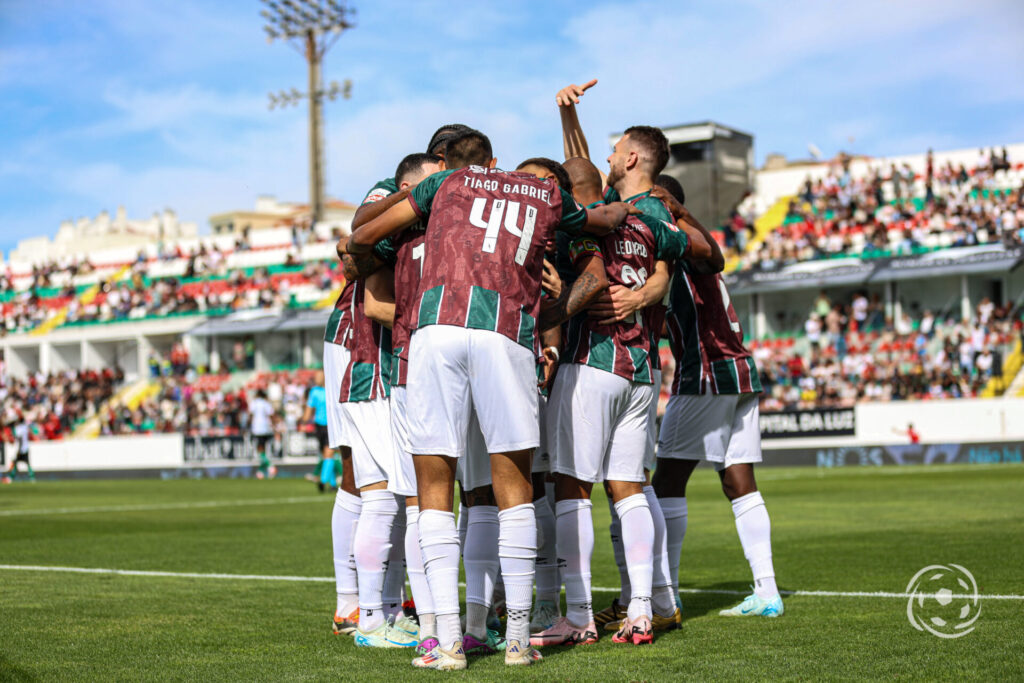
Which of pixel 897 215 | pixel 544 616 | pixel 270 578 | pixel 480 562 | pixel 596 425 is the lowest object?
pixel 270 578

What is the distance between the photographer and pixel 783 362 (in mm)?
31109

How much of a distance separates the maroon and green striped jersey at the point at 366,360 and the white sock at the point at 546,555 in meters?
1.02

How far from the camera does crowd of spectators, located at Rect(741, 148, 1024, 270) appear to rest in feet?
105

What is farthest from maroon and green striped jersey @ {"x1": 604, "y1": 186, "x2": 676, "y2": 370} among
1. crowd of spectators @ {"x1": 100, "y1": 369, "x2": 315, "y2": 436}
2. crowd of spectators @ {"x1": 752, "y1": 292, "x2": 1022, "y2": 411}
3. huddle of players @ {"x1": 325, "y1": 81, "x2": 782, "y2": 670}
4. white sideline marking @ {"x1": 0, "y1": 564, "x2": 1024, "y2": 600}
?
crowd of spectators @ {"x1": 100, "y1": 369, "x2": 315, "y2": 436}

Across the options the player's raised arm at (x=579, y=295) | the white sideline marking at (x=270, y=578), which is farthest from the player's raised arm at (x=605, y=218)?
the white sideline marking at (x=270, y=578)

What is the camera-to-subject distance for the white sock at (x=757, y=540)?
618cm

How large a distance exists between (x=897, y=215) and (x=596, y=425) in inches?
1254

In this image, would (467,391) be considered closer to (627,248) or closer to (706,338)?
(627,248)

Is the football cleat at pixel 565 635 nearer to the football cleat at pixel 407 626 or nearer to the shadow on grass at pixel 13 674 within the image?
Result: the football cleat at pixel 407 626

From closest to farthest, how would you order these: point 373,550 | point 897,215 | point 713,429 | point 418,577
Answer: point 418,577
point 373,550
point 713,429
point 897,215

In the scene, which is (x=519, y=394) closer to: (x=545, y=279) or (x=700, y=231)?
(x=545, y=279)

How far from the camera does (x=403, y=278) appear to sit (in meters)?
5.31

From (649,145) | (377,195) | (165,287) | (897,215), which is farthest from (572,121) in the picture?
(165,287)

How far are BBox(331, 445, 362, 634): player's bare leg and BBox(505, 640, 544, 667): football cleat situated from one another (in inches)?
57.0
